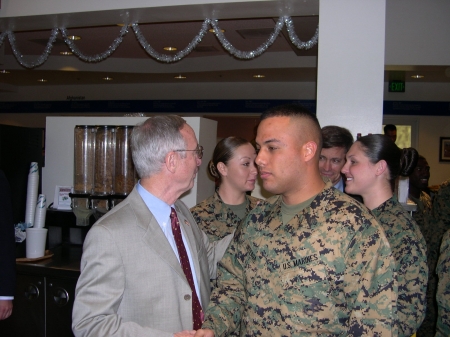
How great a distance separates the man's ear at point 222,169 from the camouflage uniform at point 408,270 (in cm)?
103

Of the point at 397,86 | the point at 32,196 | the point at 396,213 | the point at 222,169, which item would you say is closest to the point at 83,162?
the point at 32,196

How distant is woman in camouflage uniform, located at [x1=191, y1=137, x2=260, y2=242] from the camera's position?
269cm

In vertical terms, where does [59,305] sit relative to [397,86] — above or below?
below

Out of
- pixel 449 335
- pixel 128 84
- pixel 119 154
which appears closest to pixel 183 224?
pixel 449 335

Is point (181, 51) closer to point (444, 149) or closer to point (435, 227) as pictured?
point (435, 227)

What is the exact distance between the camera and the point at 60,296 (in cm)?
282

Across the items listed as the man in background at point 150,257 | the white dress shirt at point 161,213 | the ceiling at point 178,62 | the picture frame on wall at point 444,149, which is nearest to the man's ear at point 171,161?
the man in background at point 150,257

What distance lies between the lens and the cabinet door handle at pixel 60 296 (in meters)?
2.80

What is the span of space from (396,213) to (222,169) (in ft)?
3.59

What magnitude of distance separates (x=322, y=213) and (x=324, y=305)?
320mm

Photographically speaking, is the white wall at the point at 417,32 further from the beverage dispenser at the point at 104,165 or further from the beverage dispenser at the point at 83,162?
the beverage dispenser at the point at 83,162

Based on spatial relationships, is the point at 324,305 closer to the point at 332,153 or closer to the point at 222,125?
the point at 332,153

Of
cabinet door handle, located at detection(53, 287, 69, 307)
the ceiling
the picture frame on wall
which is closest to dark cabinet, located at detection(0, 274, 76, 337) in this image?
cabinet door handle, located at detection(53, 287, 69, 307)

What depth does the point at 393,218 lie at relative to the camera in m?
2.13
